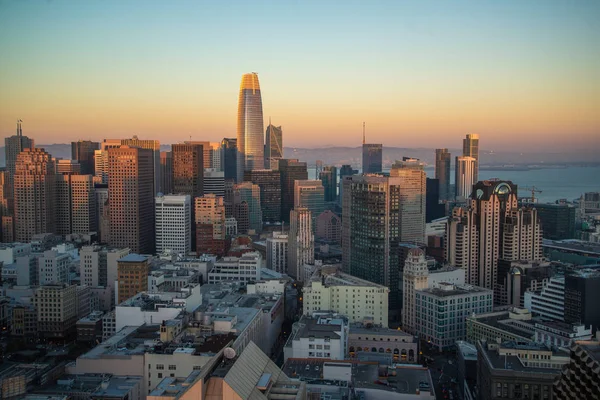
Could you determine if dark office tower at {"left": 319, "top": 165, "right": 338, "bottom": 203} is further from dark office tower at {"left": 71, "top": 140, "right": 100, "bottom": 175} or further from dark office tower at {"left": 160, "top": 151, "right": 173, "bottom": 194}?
dark office tower at {"left": 71, "top": 140, "right": 100, "bottom": 175}

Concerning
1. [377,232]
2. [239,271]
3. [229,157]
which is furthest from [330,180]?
A: [239,271]

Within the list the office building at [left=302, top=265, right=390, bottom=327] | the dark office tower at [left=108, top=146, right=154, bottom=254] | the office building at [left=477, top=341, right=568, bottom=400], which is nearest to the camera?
the office building at [left=477, top=341, right=568, bottom=400]

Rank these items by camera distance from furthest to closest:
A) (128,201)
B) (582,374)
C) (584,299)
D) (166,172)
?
(166,172), (128,201), (584,299), (582,374)

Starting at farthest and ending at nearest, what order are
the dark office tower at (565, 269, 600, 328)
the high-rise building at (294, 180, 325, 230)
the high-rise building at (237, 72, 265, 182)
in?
the high-rise building at (237, 72, 265, 182)
the high-rise building at (294, 180, 325, 230)
the dark office tower at (565, 269, 600, 328)

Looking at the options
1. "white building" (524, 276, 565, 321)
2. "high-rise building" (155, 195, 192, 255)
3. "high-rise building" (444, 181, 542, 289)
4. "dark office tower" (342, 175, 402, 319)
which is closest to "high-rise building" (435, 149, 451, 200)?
"high-rise building" (155, 195, 192, 255)

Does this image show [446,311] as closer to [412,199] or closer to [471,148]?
[412,199]

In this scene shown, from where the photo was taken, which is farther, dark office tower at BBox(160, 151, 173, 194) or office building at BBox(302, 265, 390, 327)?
dark office tower at BBox(160, 151, 173, 194)

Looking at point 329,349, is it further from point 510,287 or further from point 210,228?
point 210,228
